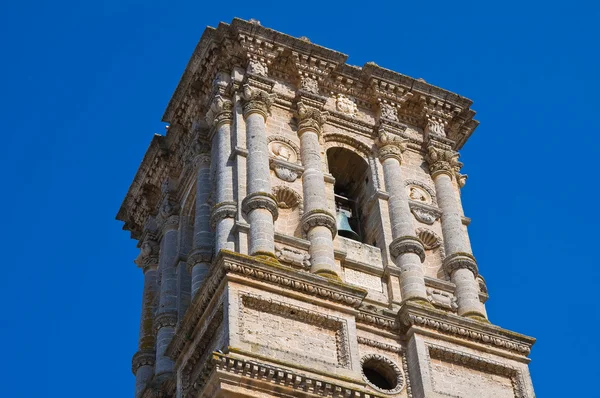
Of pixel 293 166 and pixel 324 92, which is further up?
pixel 324 92

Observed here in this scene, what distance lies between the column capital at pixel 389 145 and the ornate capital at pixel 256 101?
10.2ft

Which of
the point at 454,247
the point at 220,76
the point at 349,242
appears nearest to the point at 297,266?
the point at 349,242

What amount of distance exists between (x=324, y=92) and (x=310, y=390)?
38.8 feet

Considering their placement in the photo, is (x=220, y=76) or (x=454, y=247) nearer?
(x=454, y=247)

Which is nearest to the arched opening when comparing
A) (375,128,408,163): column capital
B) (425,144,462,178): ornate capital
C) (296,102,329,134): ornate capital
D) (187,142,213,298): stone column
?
(375,128,408,163): column capital

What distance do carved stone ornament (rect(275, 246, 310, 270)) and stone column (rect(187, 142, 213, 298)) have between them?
73.7 inches

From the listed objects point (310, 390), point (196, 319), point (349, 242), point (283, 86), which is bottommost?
point (310, 390)

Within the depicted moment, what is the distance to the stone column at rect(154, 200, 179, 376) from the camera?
35594 millimetres

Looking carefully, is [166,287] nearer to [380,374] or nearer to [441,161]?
[380,374]

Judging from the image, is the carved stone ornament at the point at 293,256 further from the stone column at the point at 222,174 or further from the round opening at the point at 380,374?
the round opening at the point at 380,374

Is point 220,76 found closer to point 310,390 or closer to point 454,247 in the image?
point 454,247

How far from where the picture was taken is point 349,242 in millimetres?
35344

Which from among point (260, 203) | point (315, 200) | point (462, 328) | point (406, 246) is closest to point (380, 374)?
point (462, 328)

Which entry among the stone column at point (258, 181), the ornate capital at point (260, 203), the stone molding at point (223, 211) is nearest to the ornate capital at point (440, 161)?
the stone column at point (258, 181)
